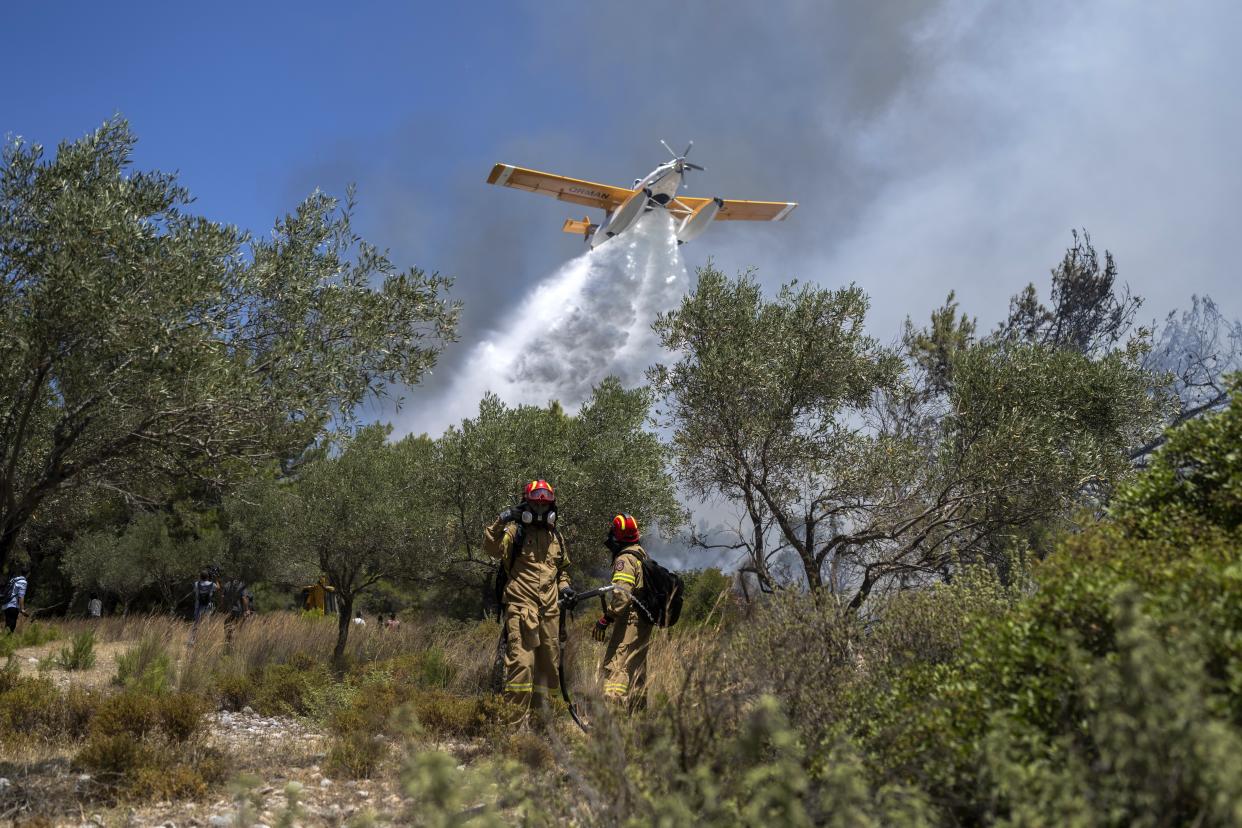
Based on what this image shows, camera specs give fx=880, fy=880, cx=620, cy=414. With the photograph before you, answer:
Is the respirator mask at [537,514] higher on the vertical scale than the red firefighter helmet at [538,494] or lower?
lower

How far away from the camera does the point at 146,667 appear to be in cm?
1076

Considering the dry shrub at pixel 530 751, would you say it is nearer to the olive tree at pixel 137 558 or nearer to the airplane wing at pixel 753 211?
the olive tree at pixel 137 558

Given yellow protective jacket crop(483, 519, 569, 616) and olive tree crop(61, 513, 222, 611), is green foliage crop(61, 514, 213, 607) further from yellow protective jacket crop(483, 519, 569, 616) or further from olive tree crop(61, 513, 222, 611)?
yellow protective jacket crop(483, 519, 569, 616)

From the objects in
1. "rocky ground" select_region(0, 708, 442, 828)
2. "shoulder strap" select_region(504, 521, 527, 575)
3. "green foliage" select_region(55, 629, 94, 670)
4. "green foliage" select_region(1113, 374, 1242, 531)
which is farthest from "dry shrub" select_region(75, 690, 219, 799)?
"green foliage" select_region(55, 629, 94, 670)

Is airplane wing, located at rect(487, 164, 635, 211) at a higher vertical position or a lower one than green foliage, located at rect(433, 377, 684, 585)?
higher

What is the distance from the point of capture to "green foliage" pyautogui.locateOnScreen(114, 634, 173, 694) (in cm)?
927

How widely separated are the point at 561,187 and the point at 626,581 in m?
32.5

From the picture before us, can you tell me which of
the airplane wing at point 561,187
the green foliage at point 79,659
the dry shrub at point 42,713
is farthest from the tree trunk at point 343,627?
the airplane wing at point 561,187

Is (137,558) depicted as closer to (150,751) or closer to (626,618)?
(626,618)

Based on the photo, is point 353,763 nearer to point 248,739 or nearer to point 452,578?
point 248,739

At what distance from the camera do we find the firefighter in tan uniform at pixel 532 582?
7.62 metres

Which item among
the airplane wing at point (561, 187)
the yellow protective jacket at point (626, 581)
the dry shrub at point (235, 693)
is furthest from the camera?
the airplane wing at point (561, 187)

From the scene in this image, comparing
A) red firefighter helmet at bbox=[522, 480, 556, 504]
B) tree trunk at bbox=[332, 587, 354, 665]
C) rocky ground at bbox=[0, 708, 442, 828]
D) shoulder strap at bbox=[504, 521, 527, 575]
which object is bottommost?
rocky ground at bbox=[0, 708, 442, 828]

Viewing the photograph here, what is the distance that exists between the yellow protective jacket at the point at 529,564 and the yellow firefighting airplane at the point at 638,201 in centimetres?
2650
